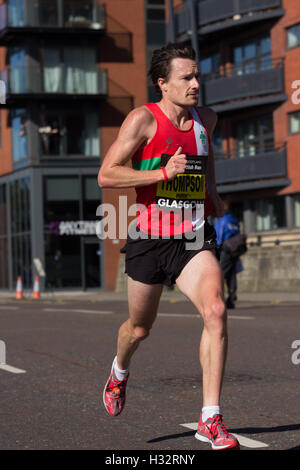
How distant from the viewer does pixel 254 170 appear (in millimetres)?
37906

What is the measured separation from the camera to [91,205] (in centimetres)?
4159

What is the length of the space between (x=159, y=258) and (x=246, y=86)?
33.3 m

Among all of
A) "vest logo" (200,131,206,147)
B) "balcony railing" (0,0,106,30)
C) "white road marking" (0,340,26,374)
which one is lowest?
"white road marking" (0,340,26,374)

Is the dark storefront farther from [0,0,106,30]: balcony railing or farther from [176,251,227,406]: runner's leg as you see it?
[176,251,227,406]: runner's leg

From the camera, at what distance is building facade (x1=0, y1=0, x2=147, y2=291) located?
40.6 metres

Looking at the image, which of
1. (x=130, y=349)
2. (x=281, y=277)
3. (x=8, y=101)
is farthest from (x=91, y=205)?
(x=130, y=349)

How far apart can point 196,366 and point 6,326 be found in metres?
6.53

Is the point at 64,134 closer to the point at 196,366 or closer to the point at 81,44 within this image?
the point at 81,44

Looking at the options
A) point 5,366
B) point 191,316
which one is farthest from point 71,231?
point 5,366

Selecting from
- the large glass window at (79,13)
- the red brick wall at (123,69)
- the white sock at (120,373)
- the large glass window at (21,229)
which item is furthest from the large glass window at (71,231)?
the white sock at (120,373)

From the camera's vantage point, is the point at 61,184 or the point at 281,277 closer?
the point at 281,277

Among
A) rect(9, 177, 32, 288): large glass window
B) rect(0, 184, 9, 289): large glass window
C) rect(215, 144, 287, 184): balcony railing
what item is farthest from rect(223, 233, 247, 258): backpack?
rect(0, 184, 9, 289): large glass window

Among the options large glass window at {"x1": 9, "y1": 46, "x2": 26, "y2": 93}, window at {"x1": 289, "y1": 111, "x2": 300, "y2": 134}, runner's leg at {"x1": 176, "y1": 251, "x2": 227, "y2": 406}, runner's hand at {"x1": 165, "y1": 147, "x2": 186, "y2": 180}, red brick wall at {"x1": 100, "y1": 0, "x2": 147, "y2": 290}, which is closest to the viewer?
runner's leg at {"x1": 176, "y1": 251, "x2": 227, "y2": 406}

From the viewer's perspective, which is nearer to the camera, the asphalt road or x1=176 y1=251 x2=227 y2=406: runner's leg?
x1=176 y1=251 x2=227 y2=406: runner's leg
